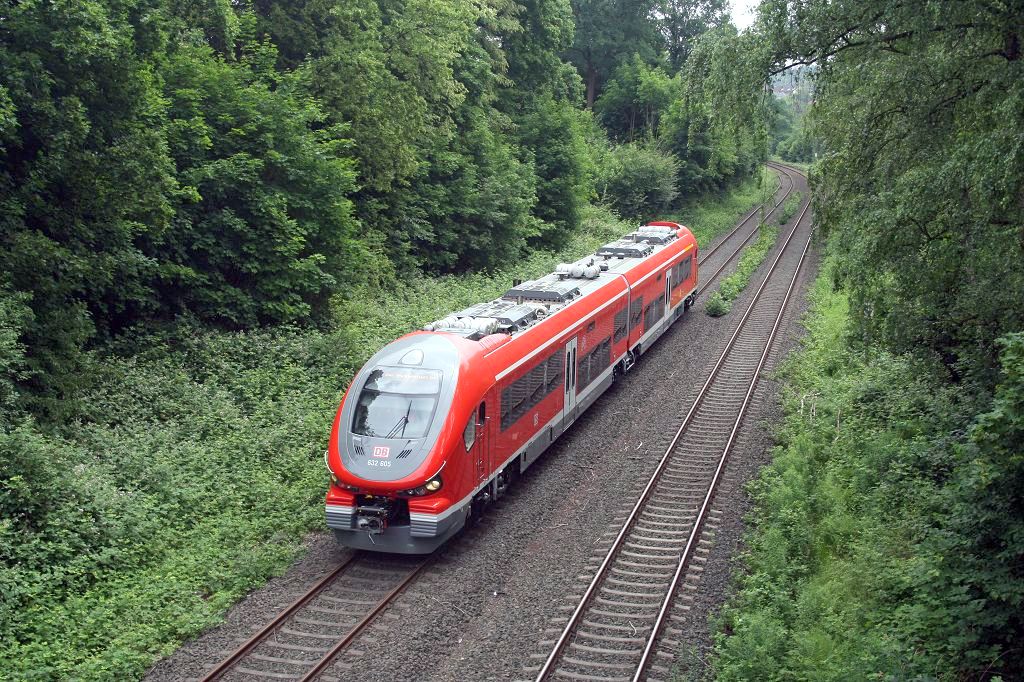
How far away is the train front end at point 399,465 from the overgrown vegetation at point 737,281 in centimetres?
1437

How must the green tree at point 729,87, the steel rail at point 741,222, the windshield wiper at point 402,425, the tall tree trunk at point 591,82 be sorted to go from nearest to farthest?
1. the green tree at point 729,87
2. the windshield wiper at point 402,425
3. the steel rail at point 741,222
4. the tall tree trunk at point 591,82

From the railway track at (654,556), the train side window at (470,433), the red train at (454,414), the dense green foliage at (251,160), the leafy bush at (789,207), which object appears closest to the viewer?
the railway track at (654,556)

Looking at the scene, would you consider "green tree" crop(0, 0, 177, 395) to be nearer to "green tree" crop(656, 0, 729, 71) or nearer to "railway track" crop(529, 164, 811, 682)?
"railway track" crop(529, 164, 811, 682)

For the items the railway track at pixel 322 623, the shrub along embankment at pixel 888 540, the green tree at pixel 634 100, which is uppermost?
the green tree at pixel 634 100

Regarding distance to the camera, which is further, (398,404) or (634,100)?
(634,100)

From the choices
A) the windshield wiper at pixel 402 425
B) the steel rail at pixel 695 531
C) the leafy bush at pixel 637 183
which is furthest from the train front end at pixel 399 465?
the leafy bush at pixel 637 183

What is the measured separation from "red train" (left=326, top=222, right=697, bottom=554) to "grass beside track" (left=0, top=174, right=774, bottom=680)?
168cm

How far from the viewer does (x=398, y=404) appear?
12.8 m

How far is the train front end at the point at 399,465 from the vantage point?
1210cm

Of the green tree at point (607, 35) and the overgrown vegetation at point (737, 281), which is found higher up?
the green tree at point (607, 35)

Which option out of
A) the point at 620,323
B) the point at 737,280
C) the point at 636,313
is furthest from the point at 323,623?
the point at 737,280

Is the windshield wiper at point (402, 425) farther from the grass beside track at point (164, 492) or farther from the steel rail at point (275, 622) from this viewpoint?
the grass beside track at point (164, 492)

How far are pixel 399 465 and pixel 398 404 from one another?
1046mm

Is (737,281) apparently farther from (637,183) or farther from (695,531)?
(695,531)
